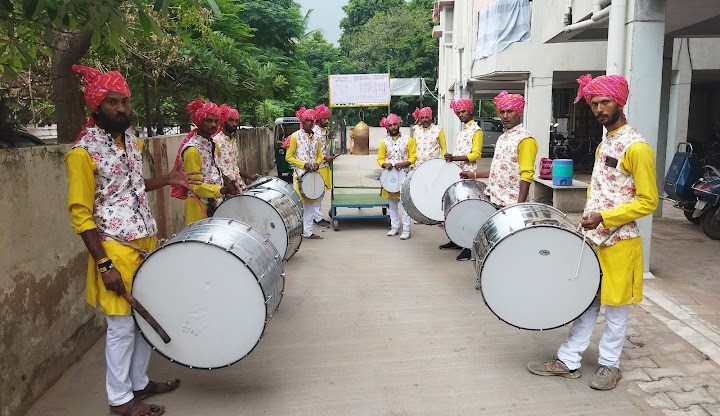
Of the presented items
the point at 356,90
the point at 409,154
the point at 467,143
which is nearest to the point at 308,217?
the point at 409,154

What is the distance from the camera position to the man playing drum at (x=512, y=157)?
18.2ft

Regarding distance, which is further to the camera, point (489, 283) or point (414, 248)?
point (414, 248)

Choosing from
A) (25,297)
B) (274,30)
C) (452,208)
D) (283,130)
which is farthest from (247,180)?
(274,30)

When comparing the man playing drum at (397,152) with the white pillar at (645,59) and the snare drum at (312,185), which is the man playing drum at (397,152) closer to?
the snare drum at (312,185)

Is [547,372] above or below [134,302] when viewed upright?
below

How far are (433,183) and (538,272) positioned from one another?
3.49 m

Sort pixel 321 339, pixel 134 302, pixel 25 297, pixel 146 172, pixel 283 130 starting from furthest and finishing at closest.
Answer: pixel 283 130
pixel 146 172
pixel 321 339
pixel 25 297
pixel 134 302

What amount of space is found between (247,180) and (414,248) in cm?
252

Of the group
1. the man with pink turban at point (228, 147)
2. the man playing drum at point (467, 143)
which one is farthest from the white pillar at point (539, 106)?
the man with pink turban at point (228, 147)

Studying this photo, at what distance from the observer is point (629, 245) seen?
12.1 feet

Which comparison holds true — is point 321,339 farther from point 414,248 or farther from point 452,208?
point 414,248

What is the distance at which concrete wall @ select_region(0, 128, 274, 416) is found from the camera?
3.43 m

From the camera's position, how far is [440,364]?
4270 millimetres

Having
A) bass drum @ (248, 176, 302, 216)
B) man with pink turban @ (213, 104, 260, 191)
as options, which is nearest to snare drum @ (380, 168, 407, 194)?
bass drum @ (248, 176, 302, 216)
